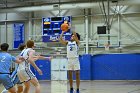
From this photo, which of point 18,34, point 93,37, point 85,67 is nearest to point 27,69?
point 85,67

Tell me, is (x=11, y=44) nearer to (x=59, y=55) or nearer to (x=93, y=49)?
(x=59, y=55)

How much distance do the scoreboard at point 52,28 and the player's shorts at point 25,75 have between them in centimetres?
1252

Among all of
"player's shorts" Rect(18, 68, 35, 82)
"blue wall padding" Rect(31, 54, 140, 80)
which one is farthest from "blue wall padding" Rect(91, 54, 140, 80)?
"player's shorts" Rect(18, 68, 35, 82)

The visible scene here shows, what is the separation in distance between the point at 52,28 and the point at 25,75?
12.9m

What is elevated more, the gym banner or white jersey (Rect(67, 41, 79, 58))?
the gym banner

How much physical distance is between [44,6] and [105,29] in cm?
446

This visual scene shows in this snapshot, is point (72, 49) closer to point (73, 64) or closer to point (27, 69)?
point (73, 64)

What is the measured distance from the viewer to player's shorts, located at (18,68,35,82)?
8.07 m

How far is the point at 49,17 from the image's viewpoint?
839 inches

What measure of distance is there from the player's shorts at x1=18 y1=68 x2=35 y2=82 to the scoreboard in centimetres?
1252

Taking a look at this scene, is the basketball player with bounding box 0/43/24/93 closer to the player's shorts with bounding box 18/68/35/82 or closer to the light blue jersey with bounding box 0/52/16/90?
the light blue jersey with bounding box 0/52/16/90

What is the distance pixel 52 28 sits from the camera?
20859 mm

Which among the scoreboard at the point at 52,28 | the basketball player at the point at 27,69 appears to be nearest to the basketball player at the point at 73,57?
the basketball player at the point at 27,69

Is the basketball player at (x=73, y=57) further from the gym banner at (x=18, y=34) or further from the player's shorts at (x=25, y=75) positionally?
the gym banner at (x=18, y=34)
